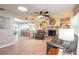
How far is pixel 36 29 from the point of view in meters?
2.14

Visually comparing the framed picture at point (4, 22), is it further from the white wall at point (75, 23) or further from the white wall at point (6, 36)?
the white wall at point (75, 23)

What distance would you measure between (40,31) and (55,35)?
36cm

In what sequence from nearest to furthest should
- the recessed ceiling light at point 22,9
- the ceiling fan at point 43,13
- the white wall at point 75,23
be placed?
the white wall at point 75,23 < the recessed ceiling light at point 22,9 < the ceiling fan at point 43,13

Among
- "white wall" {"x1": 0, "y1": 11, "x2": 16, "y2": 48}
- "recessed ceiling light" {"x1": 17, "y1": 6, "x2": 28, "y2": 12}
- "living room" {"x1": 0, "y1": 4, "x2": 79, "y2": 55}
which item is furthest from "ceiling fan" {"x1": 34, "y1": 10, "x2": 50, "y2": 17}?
"white wall" {"x1": 0, "y1": 11, "x2": 16, "y2": 48}

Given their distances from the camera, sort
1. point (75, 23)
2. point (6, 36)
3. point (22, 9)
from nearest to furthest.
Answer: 1. point (75, 23)
2. point (22, 9)
3. point (6, 36)

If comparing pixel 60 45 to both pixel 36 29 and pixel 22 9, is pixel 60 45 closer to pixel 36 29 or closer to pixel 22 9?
pixel 36 29

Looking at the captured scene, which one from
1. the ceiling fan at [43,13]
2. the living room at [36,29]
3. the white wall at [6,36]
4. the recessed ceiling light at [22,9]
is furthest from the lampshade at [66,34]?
the white wall at [6,36]

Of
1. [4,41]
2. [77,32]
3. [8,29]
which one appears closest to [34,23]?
[8,29]

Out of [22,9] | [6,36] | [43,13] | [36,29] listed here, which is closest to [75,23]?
[43,13]

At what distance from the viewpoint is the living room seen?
1902 mm

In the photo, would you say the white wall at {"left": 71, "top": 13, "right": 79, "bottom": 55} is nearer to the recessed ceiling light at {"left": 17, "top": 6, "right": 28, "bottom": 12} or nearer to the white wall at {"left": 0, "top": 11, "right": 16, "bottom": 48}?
the recessed ceiling light at {"left": 17, "top": 6, "right": 28, "bottom": 12}

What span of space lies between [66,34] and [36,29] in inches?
25.4

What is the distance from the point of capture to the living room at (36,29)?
1.90 m

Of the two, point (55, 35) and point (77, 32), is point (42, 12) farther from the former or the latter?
point (77, 32)
